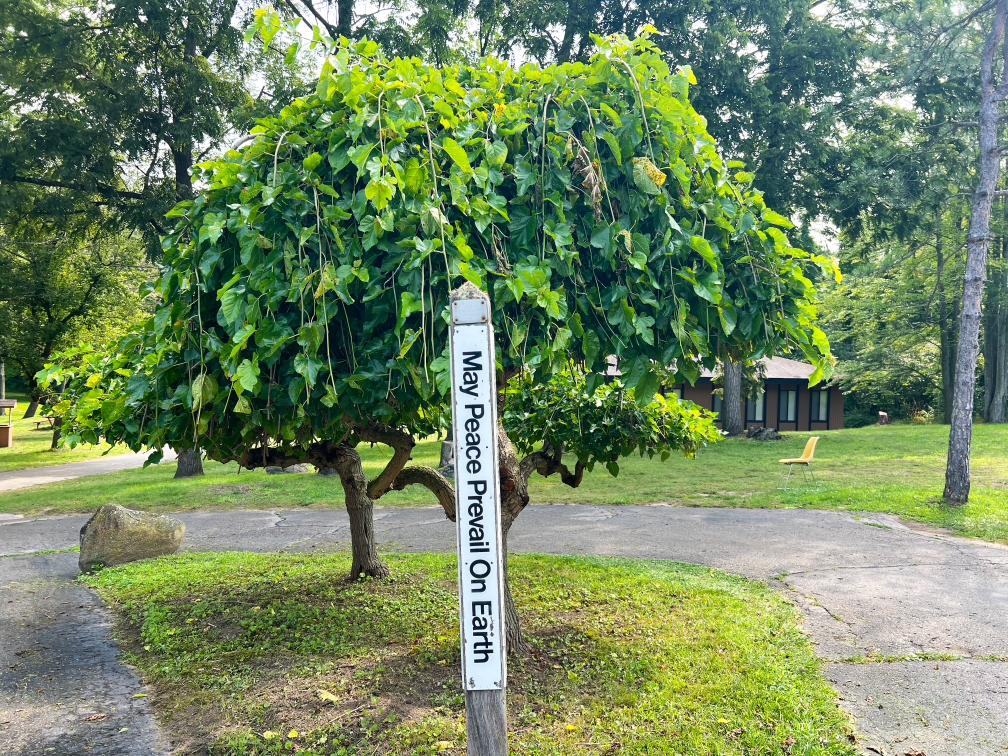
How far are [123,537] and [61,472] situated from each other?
12497 mm

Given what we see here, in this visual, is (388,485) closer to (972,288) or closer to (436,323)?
(436,323)

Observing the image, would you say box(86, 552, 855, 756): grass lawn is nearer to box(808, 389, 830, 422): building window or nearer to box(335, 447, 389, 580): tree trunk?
box(335, 447, 389, 580): tree trunk

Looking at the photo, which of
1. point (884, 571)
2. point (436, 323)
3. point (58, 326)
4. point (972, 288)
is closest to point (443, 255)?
point (436, 323)

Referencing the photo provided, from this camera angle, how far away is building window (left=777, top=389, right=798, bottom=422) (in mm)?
32344

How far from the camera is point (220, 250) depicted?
347 centimetres

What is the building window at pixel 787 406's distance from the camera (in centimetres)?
3234

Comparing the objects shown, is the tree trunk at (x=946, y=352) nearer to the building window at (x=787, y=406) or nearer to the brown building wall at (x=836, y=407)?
the brown building wall at (x=836, y=407)

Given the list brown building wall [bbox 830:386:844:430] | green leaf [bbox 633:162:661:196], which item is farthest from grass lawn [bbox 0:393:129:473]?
brown building wall [bbox 830:386:844:430]

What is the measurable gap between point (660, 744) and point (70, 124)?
15032mm

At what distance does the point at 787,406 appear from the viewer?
32500mm

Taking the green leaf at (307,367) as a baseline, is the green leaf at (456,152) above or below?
above

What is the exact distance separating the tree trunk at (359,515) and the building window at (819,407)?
30.5 meters

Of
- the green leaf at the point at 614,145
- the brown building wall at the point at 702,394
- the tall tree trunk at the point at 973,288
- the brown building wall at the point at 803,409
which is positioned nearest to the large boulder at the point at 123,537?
the green leaf at the point at 614,145

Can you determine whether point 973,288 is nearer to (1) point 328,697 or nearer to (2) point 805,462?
(2) point 805,462
